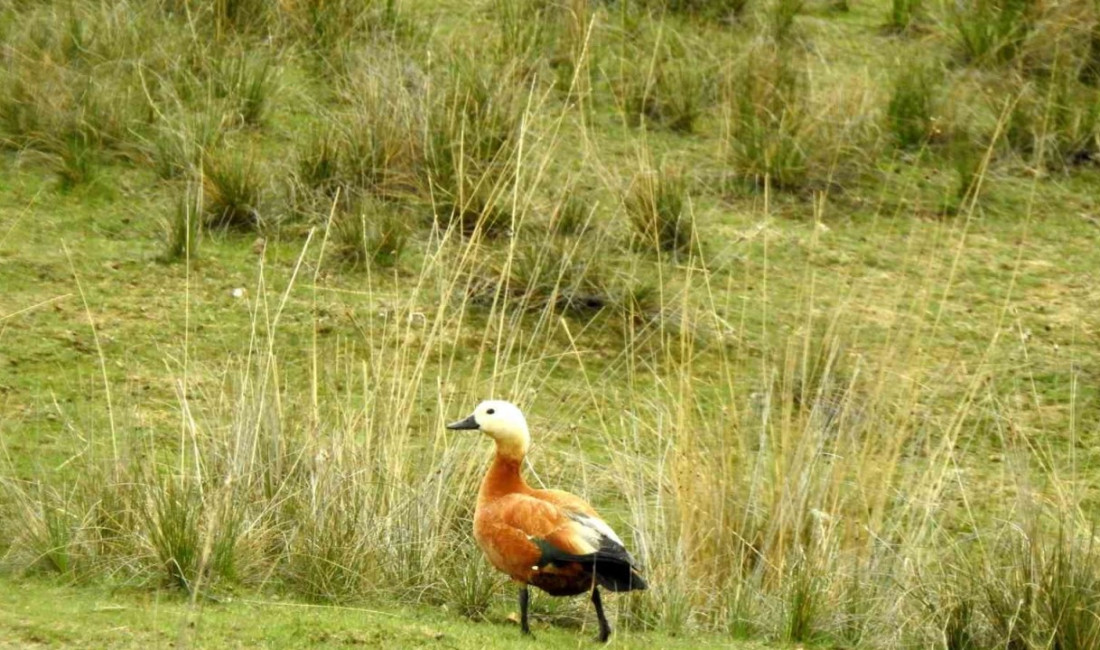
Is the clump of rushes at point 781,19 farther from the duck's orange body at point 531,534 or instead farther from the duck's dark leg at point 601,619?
the duck's dark leg at point 601,619

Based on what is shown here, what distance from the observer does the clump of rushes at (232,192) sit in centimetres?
876

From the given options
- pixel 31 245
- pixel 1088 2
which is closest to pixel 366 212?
pixel 31 245

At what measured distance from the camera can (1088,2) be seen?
10906 millimetres

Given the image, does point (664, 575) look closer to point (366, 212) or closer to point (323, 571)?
point (323, 571)

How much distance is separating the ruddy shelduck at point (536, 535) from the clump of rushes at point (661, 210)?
3.62 meters

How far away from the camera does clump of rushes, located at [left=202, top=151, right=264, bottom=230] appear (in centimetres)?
876

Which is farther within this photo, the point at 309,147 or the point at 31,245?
the point at 309,147

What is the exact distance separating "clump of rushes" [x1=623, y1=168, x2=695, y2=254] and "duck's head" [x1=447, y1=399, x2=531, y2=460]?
11.7 ft

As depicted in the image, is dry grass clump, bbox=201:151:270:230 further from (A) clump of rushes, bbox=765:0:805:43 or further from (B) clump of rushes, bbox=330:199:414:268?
(A) clump of rushes, bbox=765:0:805:43

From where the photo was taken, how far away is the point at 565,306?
7.74m

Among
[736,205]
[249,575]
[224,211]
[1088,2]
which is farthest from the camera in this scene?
[1088,2]

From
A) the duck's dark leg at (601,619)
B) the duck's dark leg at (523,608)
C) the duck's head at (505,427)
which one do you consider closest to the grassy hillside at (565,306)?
the duck's dark leg at (523,608)

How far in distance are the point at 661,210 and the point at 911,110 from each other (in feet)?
7.07

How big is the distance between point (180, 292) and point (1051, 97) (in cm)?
482
